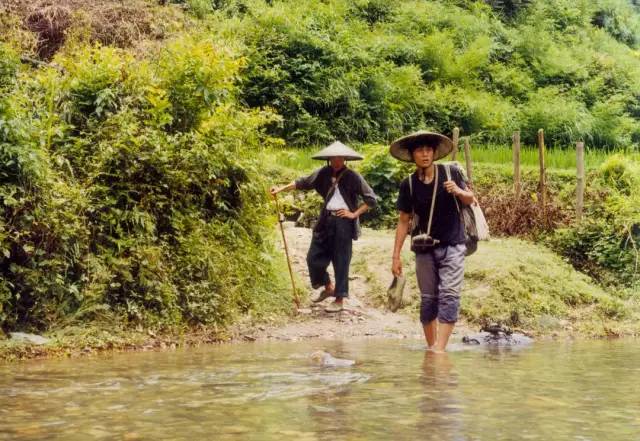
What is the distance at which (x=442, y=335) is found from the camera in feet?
28.2

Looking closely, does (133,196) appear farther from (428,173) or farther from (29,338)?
(428,173)

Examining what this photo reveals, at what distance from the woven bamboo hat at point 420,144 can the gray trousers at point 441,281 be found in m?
0.85

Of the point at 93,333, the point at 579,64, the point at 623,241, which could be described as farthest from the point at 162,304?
the point at 579,64

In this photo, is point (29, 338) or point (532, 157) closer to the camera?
point (29, 338)

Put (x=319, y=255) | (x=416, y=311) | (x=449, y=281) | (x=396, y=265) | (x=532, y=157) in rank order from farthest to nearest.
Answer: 1. (x=532, y=157)
2. (x=416, y=311)
3. (x=319, y=255)
4. (x=396, y=265)
5. (x=449, y=281)

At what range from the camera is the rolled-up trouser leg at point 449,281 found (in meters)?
8.44

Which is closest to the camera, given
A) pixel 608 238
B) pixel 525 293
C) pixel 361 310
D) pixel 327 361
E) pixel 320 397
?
pixel 320 397

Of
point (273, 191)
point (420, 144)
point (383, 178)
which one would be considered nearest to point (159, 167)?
point (273, 191)

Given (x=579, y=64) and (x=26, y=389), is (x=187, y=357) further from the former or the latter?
(x=579, y=64)

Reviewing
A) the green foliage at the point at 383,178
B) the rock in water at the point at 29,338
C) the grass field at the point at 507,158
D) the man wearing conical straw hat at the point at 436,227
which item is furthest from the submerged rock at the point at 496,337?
the grass field at the point at 507,158

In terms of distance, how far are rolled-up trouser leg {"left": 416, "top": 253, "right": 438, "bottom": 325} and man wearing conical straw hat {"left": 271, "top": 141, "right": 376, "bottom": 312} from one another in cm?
254

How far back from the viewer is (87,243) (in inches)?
374

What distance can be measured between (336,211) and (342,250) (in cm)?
46

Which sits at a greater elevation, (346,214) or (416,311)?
(346,214)
